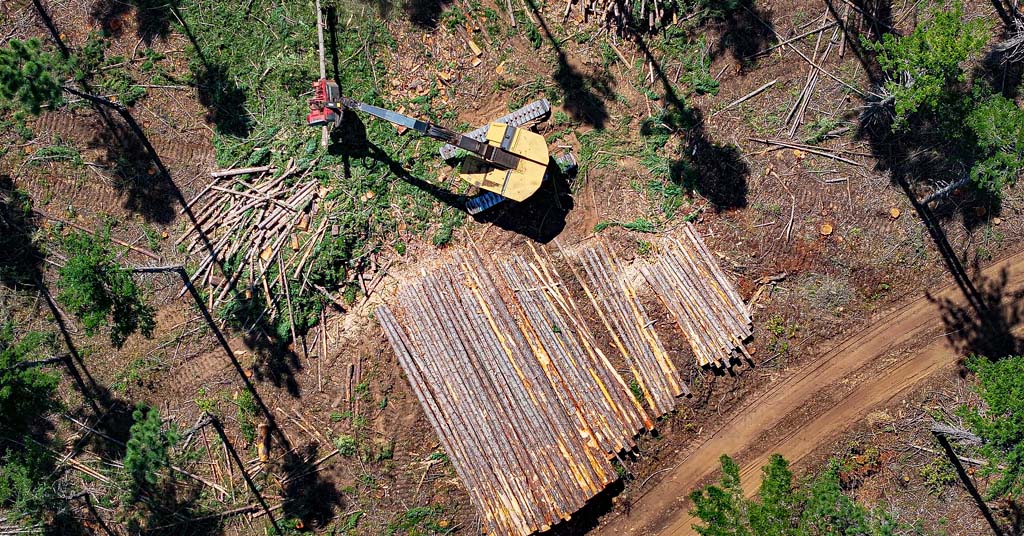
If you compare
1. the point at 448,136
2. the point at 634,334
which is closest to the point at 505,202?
the point at 448,136

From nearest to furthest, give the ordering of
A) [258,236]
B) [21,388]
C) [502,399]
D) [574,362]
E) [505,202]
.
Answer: [21,388], [502,399], [574,362], [258,236], [505,202]

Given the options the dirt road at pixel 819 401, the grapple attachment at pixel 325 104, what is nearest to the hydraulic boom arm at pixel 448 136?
the grapple attachment at pixel 325 104

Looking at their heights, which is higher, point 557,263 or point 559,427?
point 557,263

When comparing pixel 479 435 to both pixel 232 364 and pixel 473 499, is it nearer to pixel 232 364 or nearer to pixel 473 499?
pixel 473 499

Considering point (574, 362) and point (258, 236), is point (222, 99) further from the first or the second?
point (574, 362)

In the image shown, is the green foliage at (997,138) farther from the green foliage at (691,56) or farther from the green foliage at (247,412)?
the green foliage at (247,412)

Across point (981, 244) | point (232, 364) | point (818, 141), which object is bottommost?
point (981, 244)

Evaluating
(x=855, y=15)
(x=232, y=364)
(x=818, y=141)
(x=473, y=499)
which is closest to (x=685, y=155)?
(x=818, y=141)
